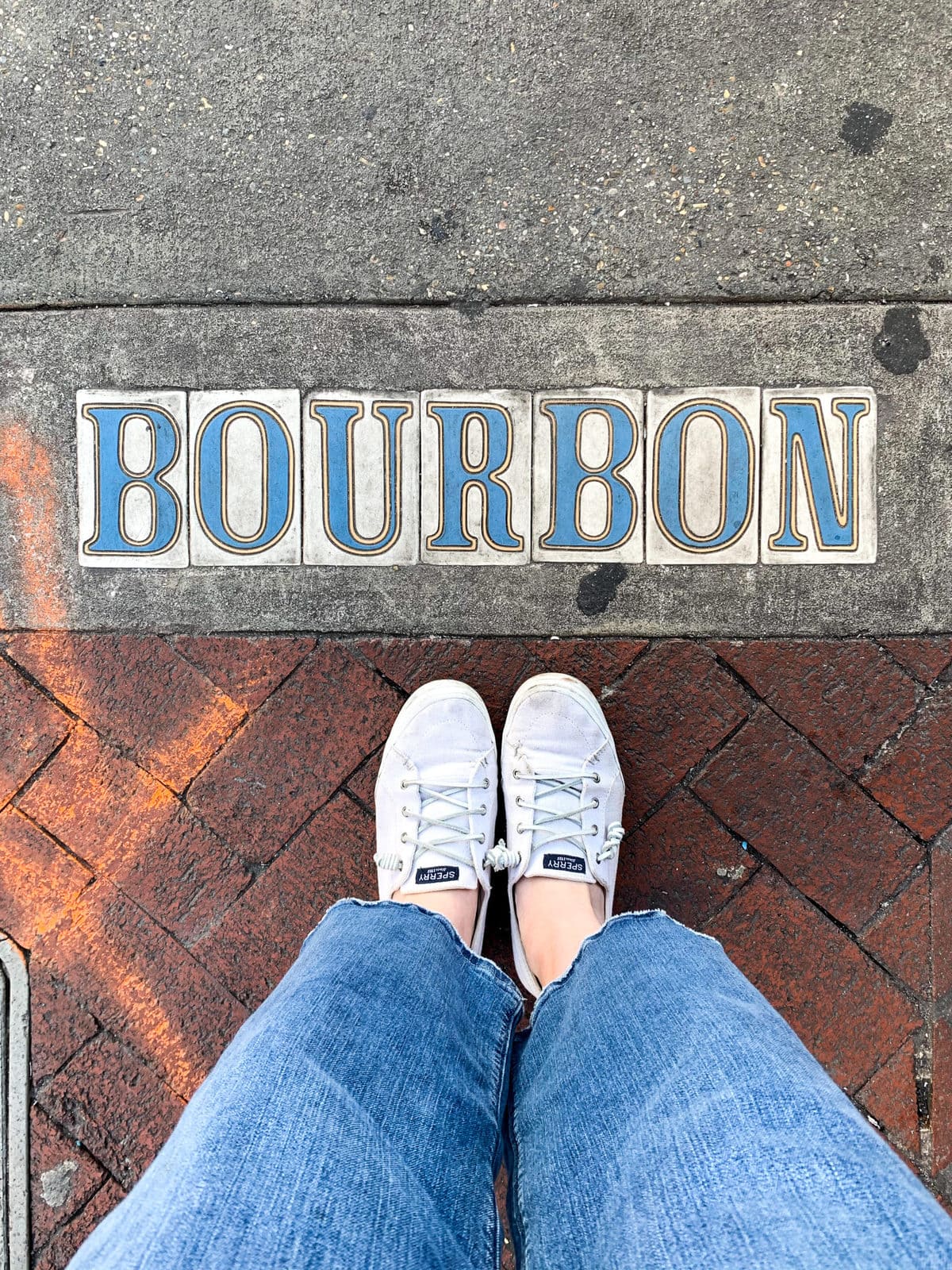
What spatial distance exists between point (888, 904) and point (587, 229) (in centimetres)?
189

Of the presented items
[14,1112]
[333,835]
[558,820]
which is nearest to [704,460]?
[558,820]

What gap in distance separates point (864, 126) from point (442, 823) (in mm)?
2074

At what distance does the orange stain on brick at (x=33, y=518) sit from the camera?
2049 mm

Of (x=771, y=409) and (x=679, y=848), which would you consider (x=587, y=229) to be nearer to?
(x=771, y=409)

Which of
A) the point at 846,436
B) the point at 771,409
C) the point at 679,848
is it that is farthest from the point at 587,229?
the point at 679,848

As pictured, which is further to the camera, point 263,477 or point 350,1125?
point 263,477

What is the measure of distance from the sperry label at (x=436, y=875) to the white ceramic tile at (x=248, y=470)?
33.7 inches

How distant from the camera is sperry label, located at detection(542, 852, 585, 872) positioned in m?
1.98

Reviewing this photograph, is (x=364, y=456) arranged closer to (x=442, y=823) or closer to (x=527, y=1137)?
(x=442, y=823)

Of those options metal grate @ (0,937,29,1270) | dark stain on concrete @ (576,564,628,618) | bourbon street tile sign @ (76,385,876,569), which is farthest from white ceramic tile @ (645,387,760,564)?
metal grate @ (0,937,29,1270)

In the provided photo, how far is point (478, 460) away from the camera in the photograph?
79.2 inches

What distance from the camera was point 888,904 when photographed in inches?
78.7

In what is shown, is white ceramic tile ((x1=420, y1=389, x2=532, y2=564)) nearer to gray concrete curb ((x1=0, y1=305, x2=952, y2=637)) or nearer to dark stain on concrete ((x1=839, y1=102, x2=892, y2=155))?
gray concrete curb ((x1=0, y1=305, x2=952, y2=637))

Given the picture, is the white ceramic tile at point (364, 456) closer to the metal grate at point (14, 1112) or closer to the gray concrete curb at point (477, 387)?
the gray concrete curb at point (477, 387)
